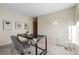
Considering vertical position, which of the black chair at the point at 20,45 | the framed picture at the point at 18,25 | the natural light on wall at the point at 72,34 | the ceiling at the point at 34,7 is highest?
the ceiling at the point at 34,7

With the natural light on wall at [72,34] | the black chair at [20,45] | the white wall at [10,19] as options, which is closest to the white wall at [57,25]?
the natural light on wall at [72,34]

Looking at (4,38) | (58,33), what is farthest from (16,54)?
(58,33)

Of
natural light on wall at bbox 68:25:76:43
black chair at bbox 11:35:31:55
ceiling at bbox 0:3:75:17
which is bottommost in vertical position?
black chair at bbox 11:35:31:55

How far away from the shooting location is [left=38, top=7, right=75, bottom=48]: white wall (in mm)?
1744

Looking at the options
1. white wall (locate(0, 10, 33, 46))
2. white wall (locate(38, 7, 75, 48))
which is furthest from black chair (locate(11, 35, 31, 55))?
white wall (locate(38, 7, 75, 48))

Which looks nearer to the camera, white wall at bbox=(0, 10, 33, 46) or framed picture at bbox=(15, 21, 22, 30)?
white wall at bbox=(0, 10, 33, 46)

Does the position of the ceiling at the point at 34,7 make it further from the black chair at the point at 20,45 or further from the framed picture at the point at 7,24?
the black chair at the point at 20,45

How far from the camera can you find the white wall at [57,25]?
1.74 metres

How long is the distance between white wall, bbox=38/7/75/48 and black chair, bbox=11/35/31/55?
0.36 metres

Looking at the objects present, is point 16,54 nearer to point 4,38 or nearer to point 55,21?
point 4,38

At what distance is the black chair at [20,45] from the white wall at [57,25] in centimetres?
36

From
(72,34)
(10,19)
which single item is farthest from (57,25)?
(10,19)

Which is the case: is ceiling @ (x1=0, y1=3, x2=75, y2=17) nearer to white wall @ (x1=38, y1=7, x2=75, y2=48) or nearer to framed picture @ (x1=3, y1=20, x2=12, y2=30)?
white wall @ (x1=38, y1=7, x2=75, y2=48)
